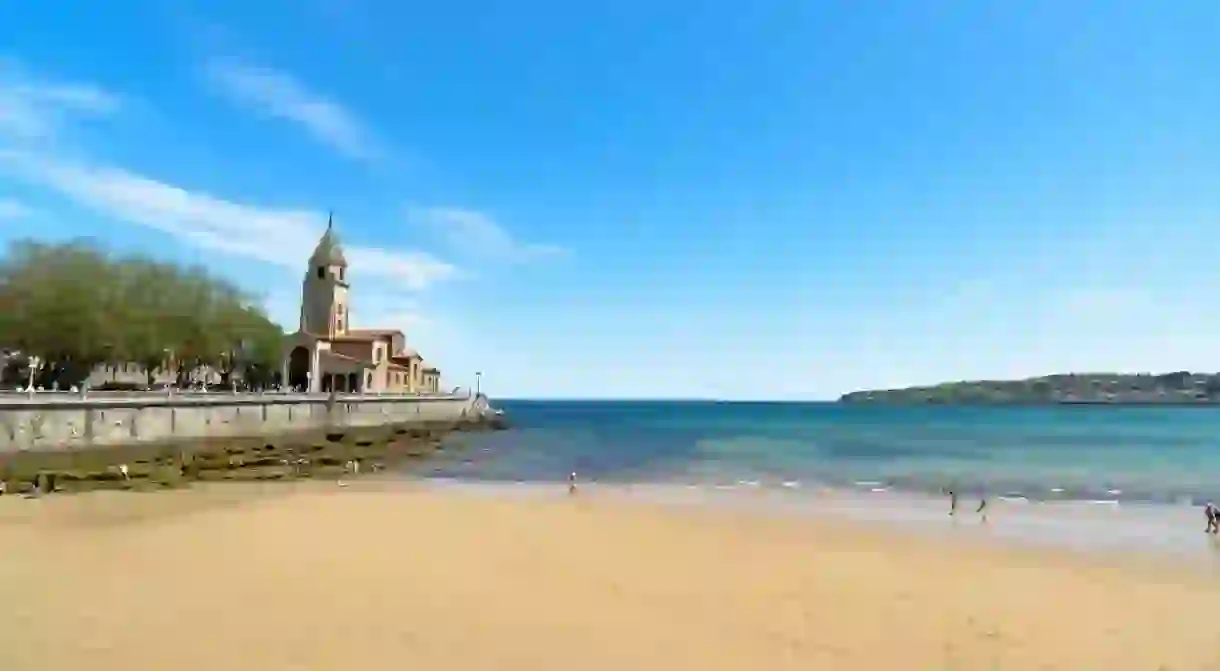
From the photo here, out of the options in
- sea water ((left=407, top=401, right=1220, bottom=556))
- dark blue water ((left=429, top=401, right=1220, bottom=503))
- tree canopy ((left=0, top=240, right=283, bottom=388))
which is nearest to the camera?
sea water ((left=407, top=401, right=1220, bottom=556))

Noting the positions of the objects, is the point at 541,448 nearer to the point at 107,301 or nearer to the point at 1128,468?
the point at 107,301

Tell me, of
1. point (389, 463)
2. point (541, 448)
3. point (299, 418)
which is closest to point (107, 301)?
point (299, 418)

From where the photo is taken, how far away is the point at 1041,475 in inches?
1361

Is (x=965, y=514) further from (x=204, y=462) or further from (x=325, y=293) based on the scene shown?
(x=325, y=293)

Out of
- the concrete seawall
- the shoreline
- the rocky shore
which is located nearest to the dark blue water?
the shoreline

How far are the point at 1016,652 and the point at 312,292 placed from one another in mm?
80706

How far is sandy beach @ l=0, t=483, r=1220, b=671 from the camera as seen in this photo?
8.05 meters

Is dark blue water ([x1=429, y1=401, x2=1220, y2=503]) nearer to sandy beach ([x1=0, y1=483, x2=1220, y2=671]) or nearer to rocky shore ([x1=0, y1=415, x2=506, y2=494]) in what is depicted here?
rocky shore ([x1=0, y1=415, x2=506, y2=494])

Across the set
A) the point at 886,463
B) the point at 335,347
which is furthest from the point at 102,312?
the point at 886,463

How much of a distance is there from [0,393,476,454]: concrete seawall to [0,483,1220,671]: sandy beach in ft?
50.9

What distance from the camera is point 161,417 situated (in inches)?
1534

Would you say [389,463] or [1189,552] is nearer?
[1189,552]

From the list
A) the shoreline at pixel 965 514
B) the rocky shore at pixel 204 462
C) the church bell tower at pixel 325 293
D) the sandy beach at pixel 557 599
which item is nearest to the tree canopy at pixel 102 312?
the rocky shore at pixel 204 462

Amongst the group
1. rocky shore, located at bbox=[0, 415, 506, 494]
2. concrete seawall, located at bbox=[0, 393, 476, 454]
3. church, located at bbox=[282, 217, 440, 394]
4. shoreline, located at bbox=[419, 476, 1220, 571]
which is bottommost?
shoreline, located at bbox=[419, 476, 1220, 571]
